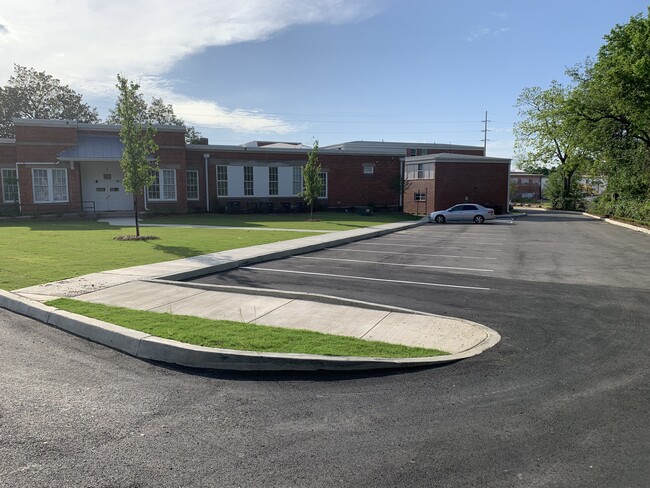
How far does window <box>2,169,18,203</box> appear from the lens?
101ft

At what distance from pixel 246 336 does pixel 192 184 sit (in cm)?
3017

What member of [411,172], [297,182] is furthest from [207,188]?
[411,172]

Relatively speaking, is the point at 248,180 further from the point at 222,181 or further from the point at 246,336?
the point at 246,336

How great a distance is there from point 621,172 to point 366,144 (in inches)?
1680

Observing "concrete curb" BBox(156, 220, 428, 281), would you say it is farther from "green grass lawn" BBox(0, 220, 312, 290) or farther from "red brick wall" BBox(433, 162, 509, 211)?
"red brick wall" BBox(433, 162, 509, 211)

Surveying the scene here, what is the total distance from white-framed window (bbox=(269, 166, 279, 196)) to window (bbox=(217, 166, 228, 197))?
3.33 meters

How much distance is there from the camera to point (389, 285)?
1055 cm

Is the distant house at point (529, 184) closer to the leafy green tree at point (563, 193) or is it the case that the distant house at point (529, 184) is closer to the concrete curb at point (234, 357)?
the leafy green tree at point (563, 193)

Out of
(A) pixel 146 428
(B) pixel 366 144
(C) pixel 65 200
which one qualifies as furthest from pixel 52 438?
(B) pixel 366 144

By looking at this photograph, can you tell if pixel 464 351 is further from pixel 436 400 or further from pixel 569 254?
pixel 569 254

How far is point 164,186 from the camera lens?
33.0 m

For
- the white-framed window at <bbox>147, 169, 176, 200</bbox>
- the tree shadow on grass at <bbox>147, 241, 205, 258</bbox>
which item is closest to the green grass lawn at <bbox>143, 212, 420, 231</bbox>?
the white-framed window at <bbox>147, 169, 176, 200</bbox>

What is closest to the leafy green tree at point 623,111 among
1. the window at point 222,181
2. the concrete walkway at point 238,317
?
the window at point 222,181

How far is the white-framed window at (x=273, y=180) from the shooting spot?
37188 millimetres
